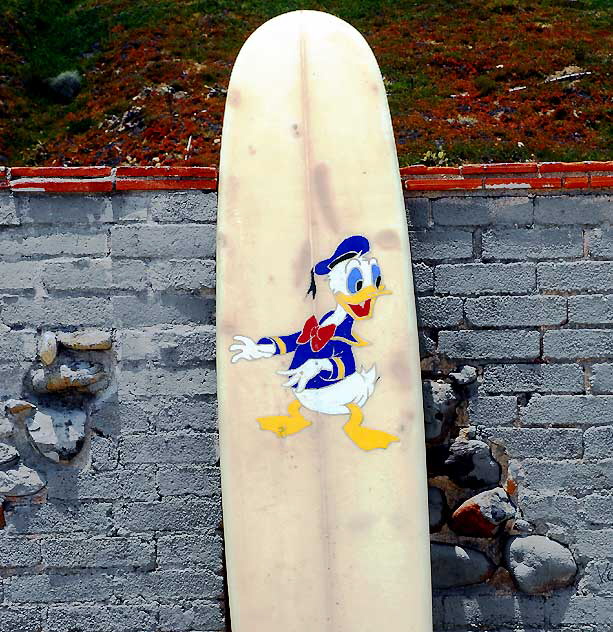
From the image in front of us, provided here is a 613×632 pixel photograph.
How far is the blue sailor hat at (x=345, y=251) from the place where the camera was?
2770mm

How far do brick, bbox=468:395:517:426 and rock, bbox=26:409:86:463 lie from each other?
1473 millimetres

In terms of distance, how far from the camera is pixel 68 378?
2969 mm

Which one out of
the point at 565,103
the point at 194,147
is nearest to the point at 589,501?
the point at 194,147

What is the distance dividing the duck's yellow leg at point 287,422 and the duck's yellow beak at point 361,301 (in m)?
0.37

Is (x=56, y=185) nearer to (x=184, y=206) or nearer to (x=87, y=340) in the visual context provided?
(x=184, y=206)

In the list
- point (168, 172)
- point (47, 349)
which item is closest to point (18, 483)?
point (47, 349)

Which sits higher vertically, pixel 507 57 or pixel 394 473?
pixel 507 57

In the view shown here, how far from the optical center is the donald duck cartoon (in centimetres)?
270

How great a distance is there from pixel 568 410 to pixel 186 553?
5.03 feet

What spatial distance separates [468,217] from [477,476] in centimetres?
98

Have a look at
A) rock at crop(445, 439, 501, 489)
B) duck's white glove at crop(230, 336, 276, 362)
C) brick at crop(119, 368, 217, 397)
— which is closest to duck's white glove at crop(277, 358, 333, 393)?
duck's white glove at crop(230, 336, 276, 362)

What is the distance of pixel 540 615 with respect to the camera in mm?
3006

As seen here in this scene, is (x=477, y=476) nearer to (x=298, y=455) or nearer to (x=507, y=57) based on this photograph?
(x=298, y=455)

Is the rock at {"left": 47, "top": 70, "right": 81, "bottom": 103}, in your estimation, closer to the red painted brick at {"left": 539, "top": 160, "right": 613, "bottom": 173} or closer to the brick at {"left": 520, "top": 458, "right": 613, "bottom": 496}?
the red painted brick at {"left": 539, "top": 160, "right": 613, "bottom": 173}
